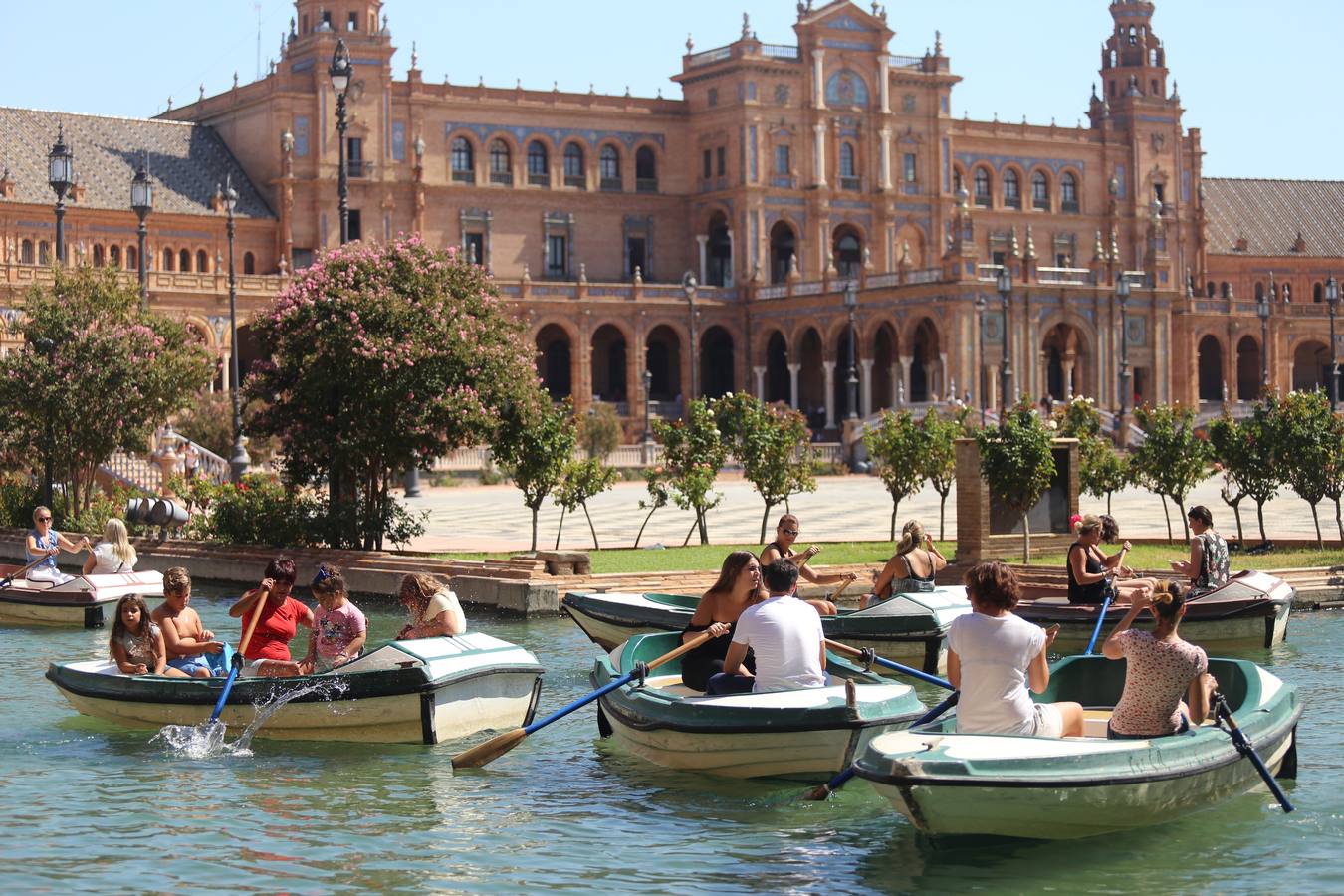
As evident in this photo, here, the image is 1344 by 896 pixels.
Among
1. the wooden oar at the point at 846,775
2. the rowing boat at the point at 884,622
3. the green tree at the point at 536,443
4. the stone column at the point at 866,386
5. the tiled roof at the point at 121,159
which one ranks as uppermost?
the tiled roof at the point at 121,159

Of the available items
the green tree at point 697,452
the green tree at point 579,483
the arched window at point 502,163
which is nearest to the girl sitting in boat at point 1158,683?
the green tree at point 579,483

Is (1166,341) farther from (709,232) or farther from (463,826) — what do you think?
(463,826)

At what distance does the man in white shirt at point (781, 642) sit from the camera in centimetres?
1309

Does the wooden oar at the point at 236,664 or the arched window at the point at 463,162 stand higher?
the arched window at the point at 463,162

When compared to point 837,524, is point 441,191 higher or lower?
higher

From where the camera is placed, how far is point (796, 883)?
10992mm

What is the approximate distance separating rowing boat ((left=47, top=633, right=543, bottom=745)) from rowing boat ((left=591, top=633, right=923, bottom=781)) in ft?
5.64

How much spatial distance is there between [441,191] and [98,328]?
136 feet

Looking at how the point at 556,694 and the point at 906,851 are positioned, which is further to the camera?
the point at 556,694

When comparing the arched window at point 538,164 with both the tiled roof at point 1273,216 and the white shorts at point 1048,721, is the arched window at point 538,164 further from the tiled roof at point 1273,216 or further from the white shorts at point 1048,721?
the white shorts at point 1048,721

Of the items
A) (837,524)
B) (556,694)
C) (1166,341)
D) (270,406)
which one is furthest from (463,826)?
(1166,341)

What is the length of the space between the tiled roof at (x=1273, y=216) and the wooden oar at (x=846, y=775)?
79954 millimetres

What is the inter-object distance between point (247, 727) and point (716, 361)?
60.7 metres

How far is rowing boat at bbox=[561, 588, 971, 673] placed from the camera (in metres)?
17.5
